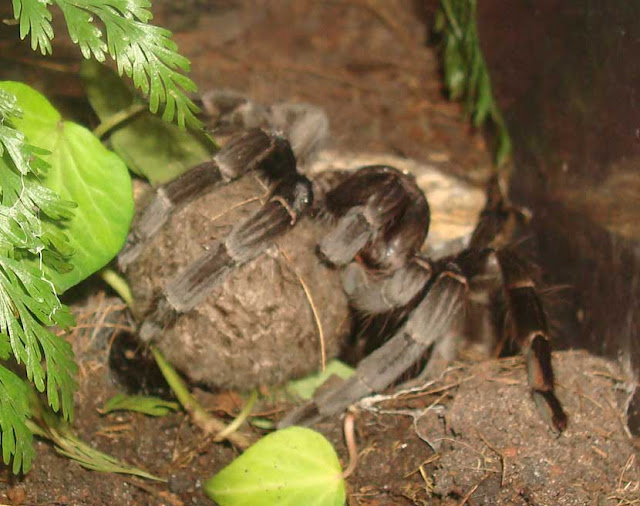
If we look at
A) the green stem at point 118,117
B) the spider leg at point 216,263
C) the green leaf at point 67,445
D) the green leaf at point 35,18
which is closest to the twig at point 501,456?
the spider leg at point 216,263

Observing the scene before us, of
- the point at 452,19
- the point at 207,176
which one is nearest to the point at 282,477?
the point at 207,176

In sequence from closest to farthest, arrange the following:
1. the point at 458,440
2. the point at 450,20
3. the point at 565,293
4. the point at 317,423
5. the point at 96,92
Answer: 1. the point at 458,440
2. the point at 96,92
3. the point at 317,423
4. the point at 565,293
5. the point at 450,20

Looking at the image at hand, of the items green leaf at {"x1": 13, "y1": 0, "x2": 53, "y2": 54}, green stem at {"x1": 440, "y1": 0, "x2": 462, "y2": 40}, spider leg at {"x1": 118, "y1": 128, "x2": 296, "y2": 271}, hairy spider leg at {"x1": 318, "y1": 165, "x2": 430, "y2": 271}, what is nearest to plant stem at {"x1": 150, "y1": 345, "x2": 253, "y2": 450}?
spider leg at {"x1": 118, "y1": 128, "x2": 296, "y2": 271}

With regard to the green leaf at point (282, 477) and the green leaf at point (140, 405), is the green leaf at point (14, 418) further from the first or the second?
the green leaf at point (140, 405)

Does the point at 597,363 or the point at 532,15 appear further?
the point at 532,15

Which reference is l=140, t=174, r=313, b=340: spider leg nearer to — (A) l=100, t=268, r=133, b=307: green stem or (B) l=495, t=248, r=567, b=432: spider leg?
(A) l=100, t=268, r=133, b=307: green stem

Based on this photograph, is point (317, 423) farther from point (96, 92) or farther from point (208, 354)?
point (96, 92)

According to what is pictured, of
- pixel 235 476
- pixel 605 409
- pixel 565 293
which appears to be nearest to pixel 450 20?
pixel 565 293
